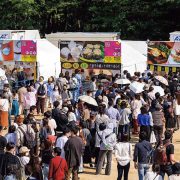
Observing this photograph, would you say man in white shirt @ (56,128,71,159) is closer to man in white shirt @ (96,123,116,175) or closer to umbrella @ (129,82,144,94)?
man in white shirt @ (96,123,116,175)

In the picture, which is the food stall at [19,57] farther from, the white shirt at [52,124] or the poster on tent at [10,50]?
the white shirt at [52,124]

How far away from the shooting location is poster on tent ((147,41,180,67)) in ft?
89.1

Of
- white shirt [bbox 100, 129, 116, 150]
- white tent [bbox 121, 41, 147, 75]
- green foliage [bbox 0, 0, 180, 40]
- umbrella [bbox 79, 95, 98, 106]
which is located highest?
green foliage [bbox 0, 0, 180, 40]

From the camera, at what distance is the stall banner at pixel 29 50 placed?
26.4 metres

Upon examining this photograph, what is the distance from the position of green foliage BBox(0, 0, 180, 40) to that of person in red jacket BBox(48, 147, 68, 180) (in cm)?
3021

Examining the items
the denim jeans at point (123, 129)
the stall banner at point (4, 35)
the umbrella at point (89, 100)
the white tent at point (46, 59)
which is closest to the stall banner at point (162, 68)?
the white tent at point (46, 59)

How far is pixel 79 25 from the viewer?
154 ft

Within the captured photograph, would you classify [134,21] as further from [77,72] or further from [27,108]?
[27,108]

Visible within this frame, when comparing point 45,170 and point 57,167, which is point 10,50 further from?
point 57,167

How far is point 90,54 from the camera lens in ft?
87.2

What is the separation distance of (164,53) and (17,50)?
24.3ft

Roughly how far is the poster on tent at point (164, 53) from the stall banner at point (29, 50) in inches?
234

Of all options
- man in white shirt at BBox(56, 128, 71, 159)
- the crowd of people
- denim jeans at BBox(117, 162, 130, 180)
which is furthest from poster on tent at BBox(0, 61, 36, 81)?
denim jeans at BBox(117, 162, 130, 180)

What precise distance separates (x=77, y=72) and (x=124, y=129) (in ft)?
28.2
